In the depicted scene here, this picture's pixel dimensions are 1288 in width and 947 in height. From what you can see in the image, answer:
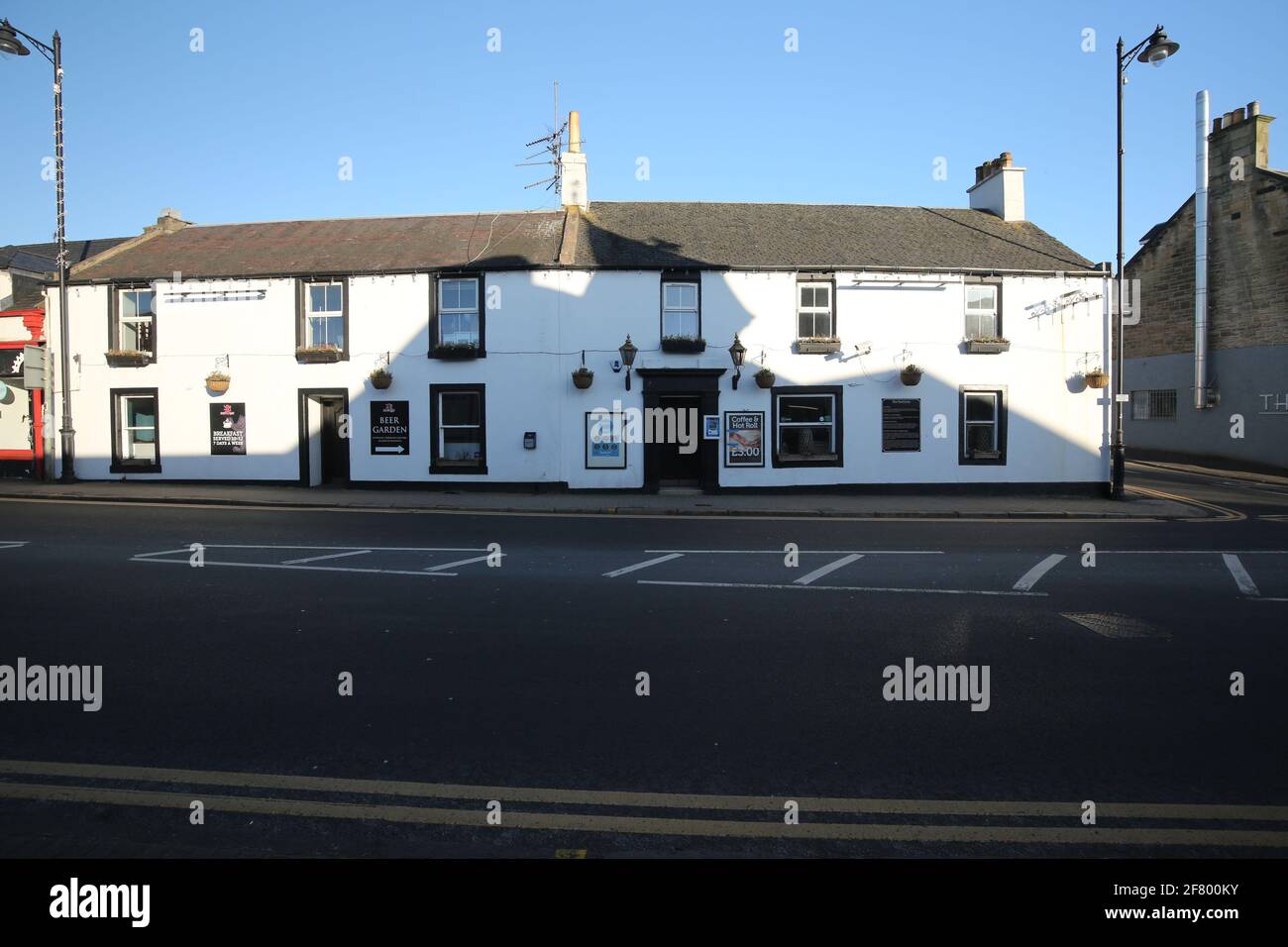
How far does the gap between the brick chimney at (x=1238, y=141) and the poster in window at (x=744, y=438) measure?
64.5 feet

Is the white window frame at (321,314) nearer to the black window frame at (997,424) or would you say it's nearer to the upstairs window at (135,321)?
the upstairs window at (135,321)

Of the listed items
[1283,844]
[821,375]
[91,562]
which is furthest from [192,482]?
[1283,844]

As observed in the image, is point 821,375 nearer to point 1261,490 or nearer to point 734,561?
point 734,561

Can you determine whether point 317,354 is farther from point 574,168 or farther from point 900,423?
point 900,423

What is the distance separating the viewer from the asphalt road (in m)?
3.55

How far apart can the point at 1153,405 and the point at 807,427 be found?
58.4ft

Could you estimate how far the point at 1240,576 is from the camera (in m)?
9.52

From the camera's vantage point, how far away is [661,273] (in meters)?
20.0

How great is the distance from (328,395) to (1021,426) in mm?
17674

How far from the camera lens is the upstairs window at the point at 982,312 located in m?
20.6

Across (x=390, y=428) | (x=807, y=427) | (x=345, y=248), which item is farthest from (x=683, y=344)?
(x=345, y=248)

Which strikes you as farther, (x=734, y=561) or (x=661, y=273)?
(x=661, y=273)

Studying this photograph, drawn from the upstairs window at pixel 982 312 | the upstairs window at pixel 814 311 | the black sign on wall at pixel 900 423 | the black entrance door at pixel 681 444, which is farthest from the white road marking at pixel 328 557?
the upstairs window at pixel 982 312

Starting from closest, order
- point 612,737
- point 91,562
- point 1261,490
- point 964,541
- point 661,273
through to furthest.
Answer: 1. point 612,737
2. point 91,562
3. point 964,541
4. point 661,273
5. point 1261,490
